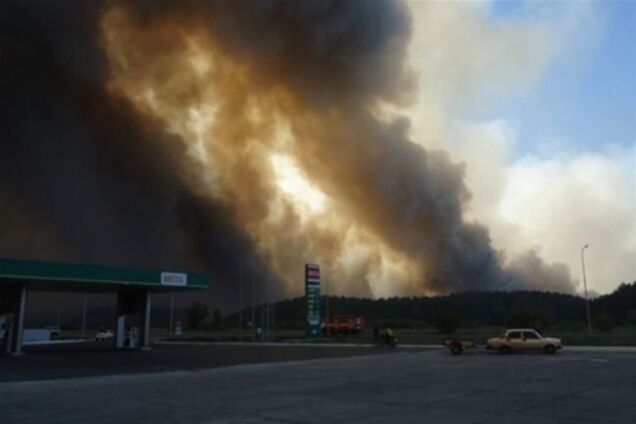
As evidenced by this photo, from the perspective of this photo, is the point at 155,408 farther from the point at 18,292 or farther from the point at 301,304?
the point at 301,304

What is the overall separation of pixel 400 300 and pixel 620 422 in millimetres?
149300

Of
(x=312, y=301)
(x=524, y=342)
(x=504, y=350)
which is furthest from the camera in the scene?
(x=312, y=301)

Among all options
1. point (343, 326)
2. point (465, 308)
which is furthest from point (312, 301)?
point (465, 308)

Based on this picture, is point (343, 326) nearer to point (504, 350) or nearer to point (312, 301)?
point (312, 301)

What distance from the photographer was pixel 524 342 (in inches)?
1328

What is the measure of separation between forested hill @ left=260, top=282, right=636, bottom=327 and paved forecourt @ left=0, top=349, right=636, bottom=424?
289 ft

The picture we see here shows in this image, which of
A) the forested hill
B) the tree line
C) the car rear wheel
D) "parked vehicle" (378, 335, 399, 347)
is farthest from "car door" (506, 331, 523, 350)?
the forested hill

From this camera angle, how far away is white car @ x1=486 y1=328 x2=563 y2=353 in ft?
108

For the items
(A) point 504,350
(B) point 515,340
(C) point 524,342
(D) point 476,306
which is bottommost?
(A) point 504,350

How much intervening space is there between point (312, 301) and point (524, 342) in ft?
81.4

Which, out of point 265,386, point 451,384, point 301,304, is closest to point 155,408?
point 265,386

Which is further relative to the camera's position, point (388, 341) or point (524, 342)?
point (388, 341)

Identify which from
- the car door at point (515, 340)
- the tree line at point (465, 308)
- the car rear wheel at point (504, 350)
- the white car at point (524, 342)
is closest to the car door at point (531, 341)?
the white car at point (524, 342)

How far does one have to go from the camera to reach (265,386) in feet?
57.6
